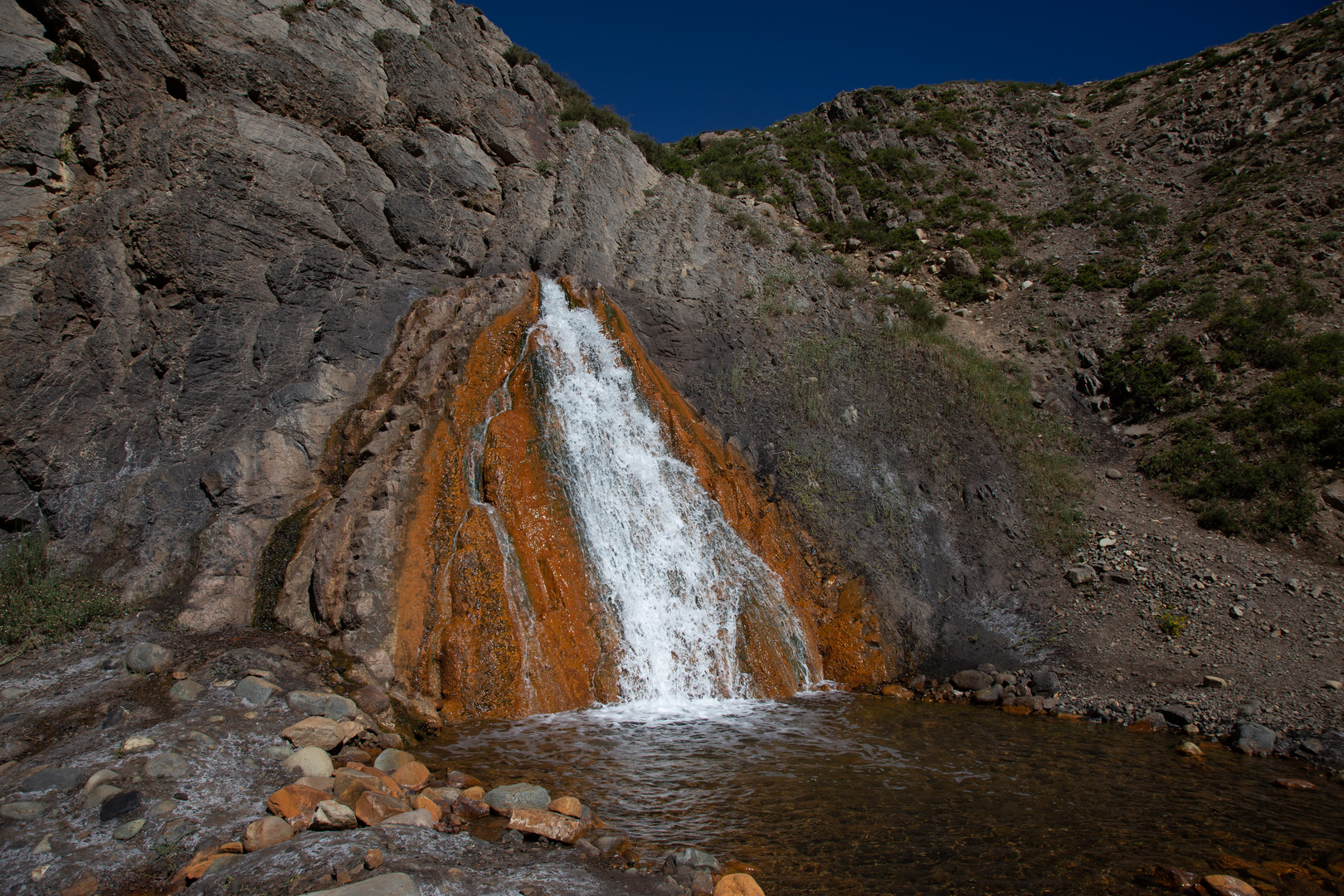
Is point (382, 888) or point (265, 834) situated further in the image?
point (265, 834)

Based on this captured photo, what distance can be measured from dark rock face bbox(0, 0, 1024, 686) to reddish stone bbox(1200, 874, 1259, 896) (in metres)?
6.66

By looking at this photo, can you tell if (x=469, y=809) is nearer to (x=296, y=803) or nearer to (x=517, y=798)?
(x=517, y=798)

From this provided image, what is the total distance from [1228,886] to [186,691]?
32.0 feet

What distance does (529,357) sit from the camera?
13.1 metres

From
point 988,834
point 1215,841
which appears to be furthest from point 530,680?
point 1215,841

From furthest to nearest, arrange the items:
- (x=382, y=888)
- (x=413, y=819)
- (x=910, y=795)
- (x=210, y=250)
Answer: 1. (x=210, y=250)
2. (x=910, y=795)
3. (x=413, y=819)
4. (x=382, y=888)

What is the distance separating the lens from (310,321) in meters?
13.0

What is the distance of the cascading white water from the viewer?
34.1 ft

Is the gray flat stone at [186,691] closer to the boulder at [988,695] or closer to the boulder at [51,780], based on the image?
the boulder at [51,780]

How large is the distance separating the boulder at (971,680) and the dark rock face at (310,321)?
1.97ft

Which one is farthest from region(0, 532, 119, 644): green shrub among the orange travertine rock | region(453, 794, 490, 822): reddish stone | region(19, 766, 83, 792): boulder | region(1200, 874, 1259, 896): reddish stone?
region(1200, 874, 1259, 896): reddish stone

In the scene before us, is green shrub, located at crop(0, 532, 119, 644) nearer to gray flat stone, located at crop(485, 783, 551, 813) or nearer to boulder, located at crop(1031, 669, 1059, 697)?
gray flat stone, located at crop(485, 783, 551, 813)

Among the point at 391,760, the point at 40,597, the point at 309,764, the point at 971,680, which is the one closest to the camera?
the point at 309,764

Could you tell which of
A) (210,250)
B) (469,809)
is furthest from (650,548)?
(210,250)
